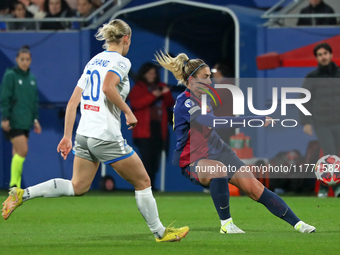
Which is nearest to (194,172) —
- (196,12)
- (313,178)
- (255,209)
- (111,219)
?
(111,219)

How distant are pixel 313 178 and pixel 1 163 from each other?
5.91 metres

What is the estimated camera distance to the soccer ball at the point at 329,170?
9766 mm

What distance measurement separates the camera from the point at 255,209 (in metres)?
8.90

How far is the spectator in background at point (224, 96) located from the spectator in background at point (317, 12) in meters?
1.53

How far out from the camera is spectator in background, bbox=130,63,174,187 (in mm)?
11945

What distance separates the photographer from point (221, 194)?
20.8 feet

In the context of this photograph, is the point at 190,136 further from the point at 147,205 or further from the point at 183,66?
the point at 147,205

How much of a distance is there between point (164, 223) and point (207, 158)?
1394mm

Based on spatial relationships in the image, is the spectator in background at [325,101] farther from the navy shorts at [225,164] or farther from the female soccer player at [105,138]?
the female soccer player at [105,138]

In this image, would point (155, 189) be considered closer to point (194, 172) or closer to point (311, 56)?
point (311, 56)

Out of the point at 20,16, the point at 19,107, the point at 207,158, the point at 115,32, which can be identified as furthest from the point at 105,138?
the point at 20,16

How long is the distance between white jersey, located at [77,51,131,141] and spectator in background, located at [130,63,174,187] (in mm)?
6301

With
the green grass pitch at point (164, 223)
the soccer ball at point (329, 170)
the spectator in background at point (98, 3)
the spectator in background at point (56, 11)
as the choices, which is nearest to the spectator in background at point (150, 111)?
the green grass pitch at point (164, 223)

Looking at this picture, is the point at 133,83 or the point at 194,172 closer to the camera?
the point at 194,172
